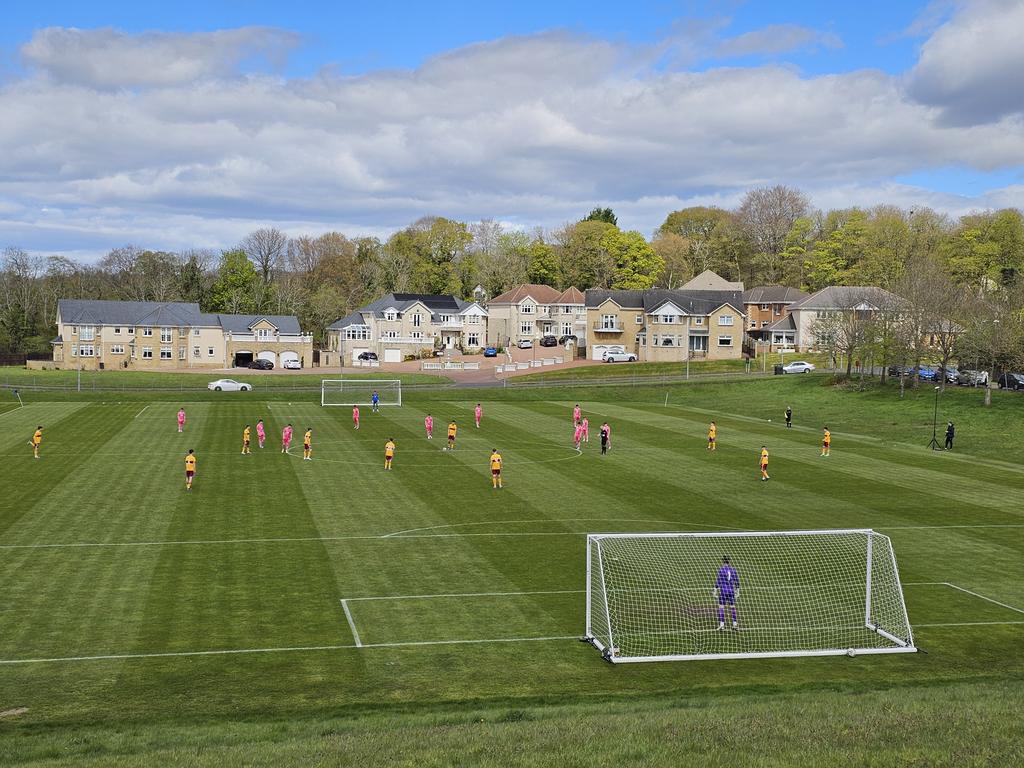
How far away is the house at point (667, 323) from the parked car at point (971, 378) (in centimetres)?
4132

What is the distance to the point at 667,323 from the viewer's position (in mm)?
127500

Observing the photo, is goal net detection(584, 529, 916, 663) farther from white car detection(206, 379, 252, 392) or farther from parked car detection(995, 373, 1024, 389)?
white car detection(206, 379, 252, 392)

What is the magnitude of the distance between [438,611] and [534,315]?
125899 mm

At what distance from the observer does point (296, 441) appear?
5712 cm

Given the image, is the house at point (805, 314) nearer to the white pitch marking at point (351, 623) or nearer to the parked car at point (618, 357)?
the parked car at point (618, 357)

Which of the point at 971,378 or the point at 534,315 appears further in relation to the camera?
the point at 534,315

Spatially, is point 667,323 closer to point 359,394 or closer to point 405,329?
point 405,329

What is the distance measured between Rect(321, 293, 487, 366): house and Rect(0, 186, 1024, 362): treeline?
15531 mm

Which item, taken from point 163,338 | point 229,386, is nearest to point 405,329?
point 163,338

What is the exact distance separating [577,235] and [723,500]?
130 meters

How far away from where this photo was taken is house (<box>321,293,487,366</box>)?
453 ft

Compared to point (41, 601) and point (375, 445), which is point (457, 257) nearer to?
point (375, 445)

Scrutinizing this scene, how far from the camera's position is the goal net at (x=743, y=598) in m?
22.7

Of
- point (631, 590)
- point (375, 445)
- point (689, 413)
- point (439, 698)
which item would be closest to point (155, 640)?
point (439, 698)
